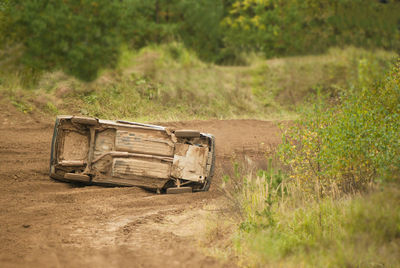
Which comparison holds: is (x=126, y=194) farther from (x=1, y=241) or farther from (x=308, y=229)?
(x=308, y=229)

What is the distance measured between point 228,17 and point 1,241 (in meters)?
20.7

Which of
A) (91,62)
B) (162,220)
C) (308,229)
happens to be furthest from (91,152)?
(91,62)

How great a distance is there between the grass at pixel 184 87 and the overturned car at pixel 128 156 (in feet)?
10.9

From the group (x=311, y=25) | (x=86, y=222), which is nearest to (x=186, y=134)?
(x=86, y=222)

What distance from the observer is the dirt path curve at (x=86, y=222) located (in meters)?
5.59

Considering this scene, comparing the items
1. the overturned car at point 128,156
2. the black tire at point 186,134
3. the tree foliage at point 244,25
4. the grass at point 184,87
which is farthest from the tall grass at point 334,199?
the tree foliage at point 244,25

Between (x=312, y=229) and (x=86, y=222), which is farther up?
(x=312, y=229)

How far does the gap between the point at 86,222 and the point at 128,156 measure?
1.81 m

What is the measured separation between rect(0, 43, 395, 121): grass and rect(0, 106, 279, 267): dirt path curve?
3.48 meters

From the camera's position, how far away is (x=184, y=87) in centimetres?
1695

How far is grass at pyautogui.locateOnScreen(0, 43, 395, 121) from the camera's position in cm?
1345

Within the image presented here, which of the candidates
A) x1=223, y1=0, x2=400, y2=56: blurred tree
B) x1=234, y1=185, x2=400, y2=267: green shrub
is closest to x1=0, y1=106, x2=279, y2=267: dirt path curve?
x1=234, y1=185, x2=400, y2=267: green shrub

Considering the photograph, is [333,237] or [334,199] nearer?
[333,237]

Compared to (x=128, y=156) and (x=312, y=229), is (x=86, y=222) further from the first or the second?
(x=312, y=229)
